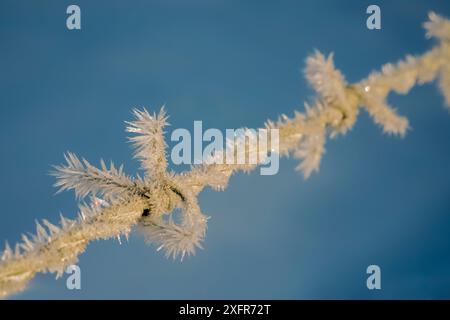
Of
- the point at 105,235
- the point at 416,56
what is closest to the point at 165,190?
the point at 105,235

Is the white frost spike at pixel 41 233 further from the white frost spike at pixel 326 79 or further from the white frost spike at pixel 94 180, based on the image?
the white frost spike at pixel 326 79

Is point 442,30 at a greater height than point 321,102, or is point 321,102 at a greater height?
point 442,30

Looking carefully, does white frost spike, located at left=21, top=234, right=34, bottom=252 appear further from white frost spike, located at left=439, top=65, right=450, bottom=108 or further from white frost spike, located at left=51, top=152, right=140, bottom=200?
white frost spike, located at left=439, top=65, right=450, bottom=108

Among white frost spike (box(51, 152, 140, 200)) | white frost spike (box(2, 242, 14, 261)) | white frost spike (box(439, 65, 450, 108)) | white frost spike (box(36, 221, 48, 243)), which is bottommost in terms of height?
white frost spike (box(2, 242, 14, 261))

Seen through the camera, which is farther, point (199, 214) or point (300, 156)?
point (199, 214)

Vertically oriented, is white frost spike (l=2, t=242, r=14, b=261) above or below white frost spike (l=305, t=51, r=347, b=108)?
below

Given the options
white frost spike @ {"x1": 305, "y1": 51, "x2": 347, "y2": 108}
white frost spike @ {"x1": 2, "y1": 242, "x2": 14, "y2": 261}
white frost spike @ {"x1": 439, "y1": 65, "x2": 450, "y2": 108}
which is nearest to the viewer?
white frost spike @ {"x1": 2, "y1": 242, "x2": 14, "y2": 261}

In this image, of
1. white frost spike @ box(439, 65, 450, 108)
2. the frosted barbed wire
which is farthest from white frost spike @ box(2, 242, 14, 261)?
white frost spike @ box(439, 65, 450, 108)

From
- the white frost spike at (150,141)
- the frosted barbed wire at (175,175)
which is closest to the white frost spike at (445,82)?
the frosted barbed wire at (175,175)

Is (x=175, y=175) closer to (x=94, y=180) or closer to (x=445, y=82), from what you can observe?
(x=94, y=180)

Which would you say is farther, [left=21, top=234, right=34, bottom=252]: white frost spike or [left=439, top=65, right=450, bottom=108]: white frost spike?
[left=439, top=65, right=450, bottom=108]: white frost spike

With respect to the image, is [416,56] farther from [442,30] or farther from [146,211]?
[146,211]
